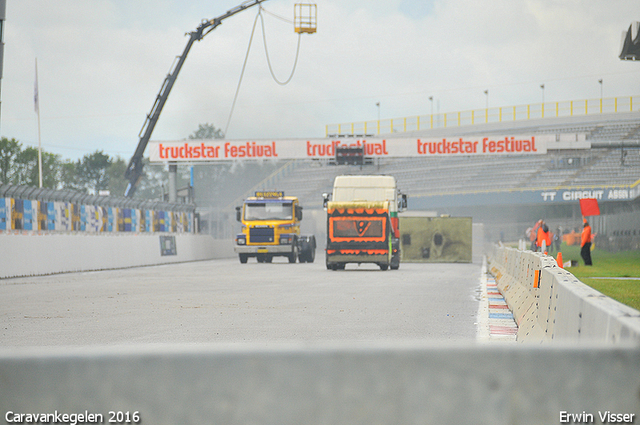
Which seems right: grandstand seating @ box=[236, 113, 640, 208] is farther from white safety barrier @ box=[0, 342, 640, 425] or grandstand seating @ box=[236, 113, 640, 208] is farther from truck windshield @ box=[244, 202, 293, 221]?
white safety barrier @ box=[0, 342, 640, 425]

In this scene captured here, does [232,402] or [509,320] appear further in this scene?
[509,320]

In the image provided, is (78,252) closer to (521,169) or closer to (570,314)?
(570,314)

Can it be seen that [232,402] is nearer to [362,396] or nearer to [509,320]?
[362,396]

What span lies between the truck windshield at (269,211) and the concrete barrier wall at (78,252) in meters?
3.97

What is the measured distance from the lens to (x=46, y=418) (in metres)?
2.29

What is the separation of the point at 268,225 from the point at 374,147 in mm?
11910

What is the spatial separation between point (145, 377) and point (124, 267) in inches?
1083

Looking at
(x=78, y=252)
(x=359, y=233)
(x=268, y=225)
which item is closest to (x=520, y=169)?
(x=268, y=225)

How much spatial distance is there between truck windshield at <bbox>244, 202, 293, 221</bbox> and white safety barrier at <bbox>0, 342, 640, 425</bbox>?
30908 mm

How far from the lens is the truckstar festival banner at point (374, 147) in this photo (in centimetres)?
4309

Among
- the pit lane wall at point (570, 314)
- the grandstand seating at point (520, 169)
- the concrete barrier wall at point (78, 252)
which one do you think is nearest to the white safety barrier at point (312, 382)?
the pit lane wall at point (570, 314)

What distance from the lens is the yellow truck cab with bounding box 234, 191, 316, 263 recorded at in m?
32.9

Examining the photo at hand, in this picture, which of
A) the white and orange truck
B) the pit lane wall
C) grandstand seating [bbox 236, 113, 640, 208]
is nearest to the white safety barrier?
the pit lane wall

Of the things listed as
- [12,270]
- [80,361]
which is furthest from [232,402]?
[12,270]
